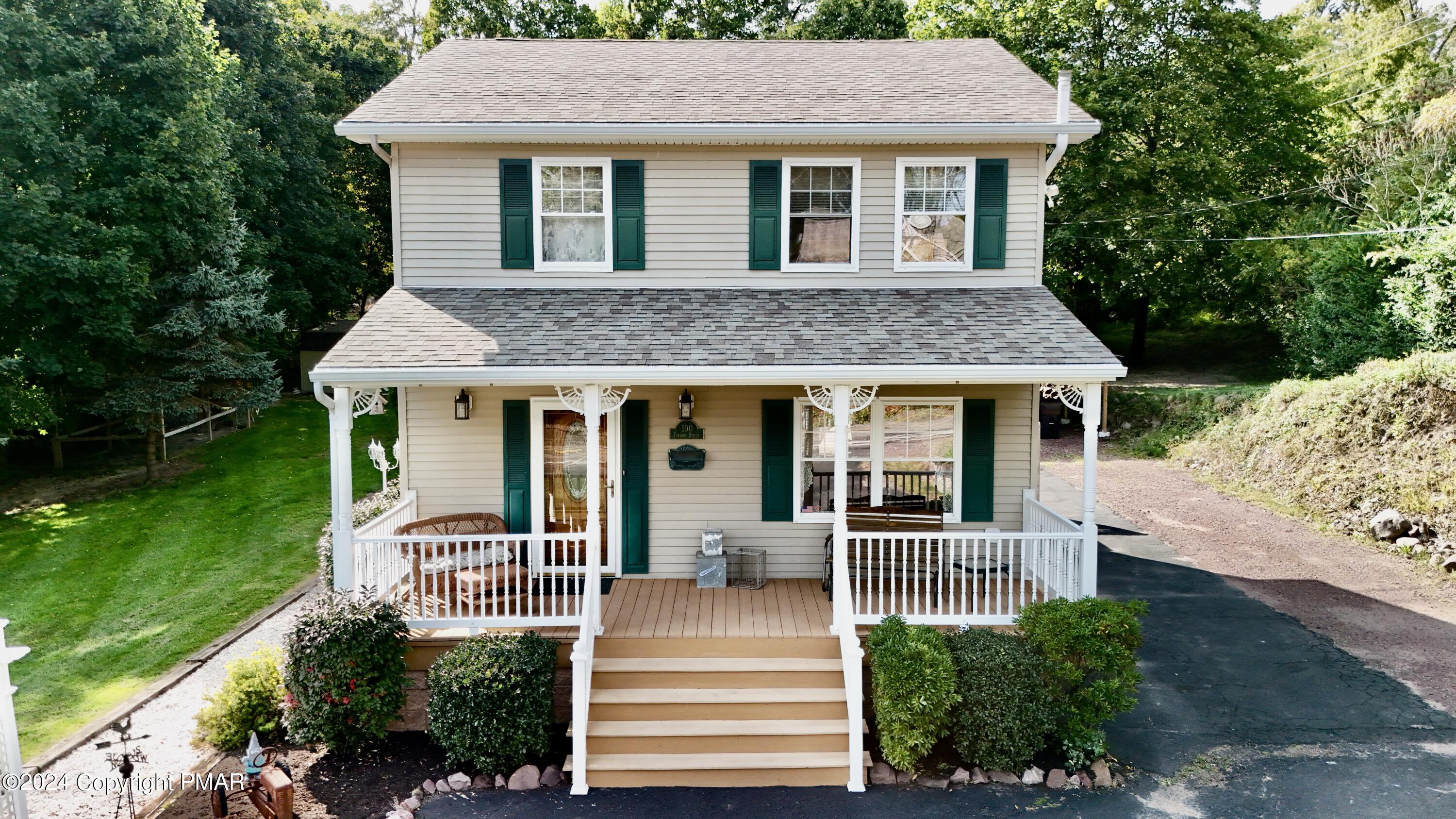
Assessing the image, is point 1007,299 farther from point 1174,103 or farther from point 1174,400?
point 1174,103

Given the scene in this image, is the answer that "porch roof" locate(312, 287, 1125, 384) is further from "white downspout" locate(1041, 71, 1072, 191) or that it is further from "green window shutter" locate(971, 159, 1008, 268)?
"white downspout" locate(1041, 71, 1072, 191)

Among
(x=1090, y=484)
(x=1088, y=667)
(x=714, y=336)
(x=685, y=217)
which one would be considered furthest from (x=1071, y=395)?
(x=685, y=217)

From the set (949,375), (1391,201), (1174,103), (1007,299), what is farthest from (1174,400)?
(949,375)

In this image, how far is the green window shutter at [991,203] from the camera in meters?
10.3

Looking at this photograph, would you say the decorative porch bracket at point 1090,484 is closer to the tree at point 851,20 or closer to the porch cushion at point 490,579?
the porch cushion at point 490,579

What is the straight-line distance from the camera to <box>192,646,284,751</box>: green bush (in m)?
7.71

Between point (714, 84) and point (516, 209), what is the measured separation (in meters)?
3.33

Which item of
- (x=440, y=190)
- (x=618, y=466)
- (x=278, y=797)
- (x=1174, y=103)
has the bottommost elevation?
(x=278, y=797)

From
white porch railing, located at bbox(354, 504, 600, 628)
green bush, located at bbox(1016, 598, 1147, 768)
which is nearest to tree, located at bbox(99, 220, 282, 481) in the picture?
white porch railing, located at bbox(354, 504, 600, 628)

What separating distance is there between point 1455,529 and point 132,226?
22.1 meters

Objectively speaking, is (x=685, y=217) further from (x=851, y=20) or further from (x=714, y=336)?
(x=851, y=20)

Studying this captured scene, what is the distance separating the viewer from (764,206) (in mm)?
10383

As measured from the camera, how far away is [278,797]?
254 inches

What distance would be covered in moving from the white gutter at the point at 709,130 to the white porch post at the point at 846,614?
335 centimetres
